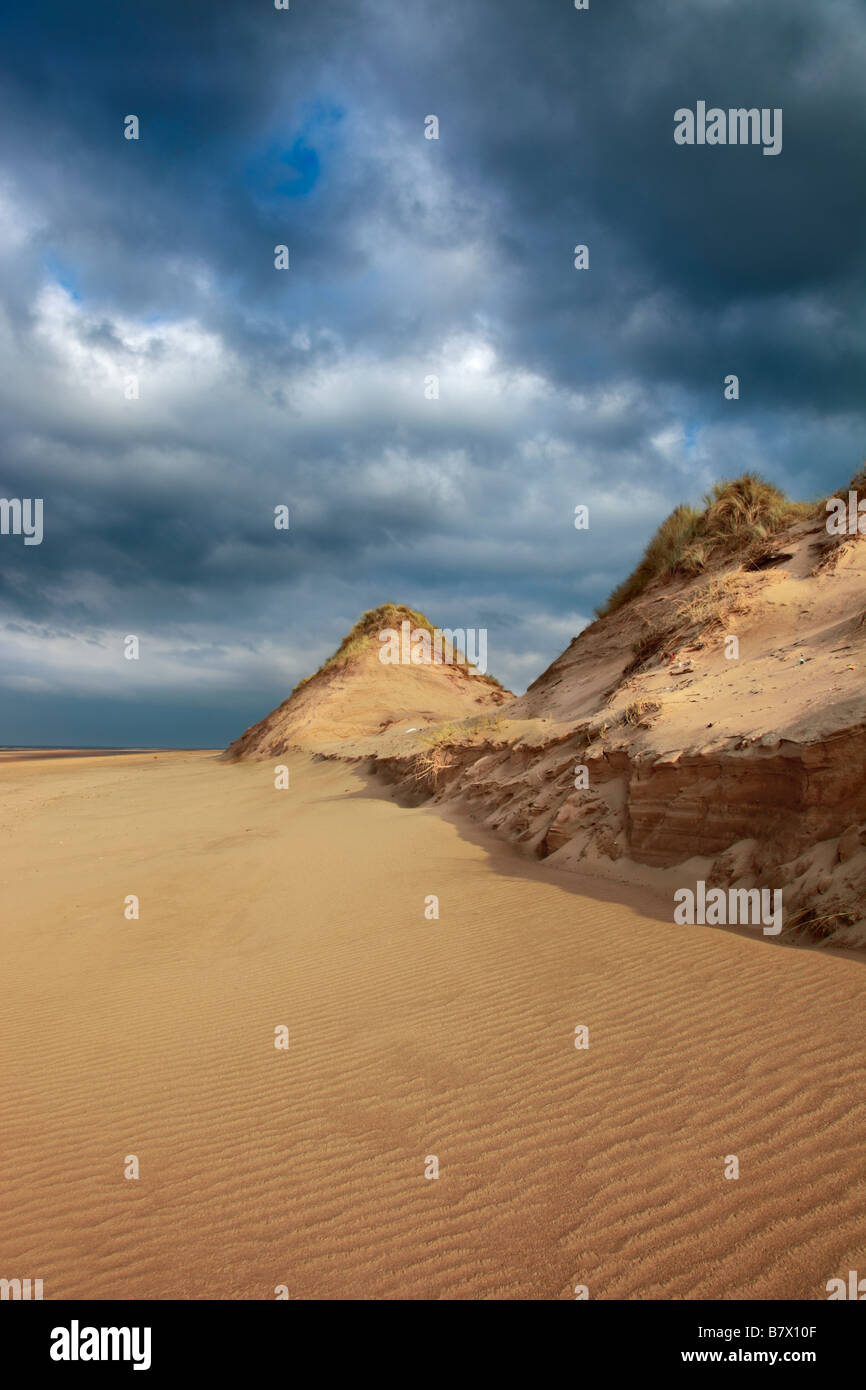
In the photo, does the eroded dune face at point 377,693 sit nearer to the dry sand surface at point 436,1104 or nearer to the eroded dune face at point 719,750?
the eroded dune face at point 719,750

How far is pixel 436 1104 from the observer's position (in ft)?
12.8

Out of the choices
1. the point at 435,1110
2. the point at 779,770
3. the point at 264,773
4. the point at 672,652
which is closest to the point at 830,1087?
the point at 435,1110

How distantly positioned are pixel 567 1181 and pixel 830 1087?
153 centimetres

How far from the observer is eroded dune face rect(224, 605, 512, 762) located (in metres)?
27.0

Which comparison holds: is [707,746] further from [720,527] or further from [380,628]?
[380,628]

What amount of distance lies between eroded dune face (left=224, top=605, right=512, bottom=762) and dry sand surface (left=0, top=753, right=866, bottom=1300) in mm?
16758

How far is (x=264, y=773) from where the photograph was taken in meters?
23.4

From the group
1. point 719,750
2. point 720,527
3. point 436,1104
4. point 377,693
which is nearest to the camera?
point 436,1104

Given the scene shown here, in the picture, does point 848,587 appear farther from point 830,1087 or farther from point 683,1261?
point 683,1261

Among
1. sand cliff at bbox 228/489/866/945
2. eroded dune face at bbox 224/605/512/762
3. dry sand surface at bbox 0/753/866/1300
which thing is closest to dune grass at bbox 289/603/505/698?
eroded dune face at bbox 224/605/512/762

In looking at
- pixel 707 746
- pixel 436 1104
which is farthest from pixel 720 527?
pixel 436 1104

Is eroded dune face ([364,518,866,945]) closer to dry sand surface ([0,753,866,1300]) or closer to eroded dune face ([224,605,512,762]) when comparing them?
dry sand surface ([0,753,866,1300])

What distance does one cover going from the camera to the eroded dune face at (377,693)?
27.0 m

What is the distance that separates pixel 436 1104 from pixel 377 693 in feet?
85.8
